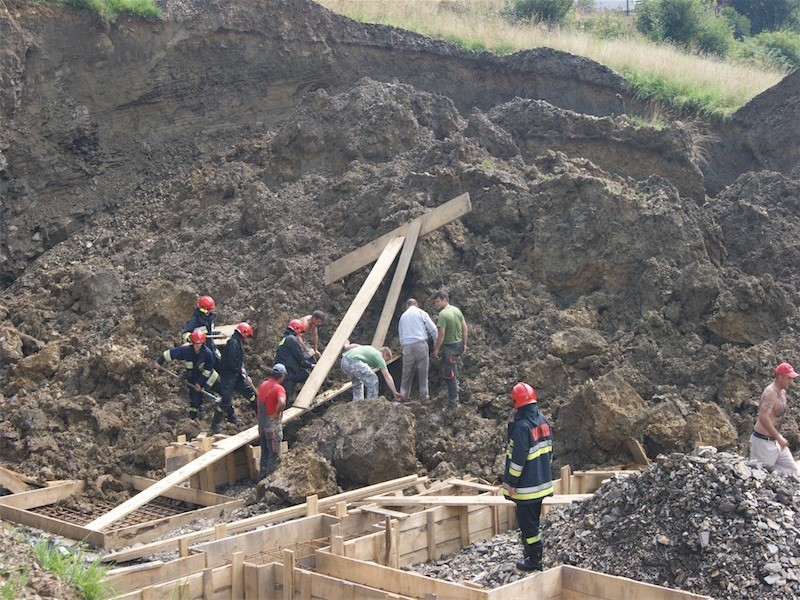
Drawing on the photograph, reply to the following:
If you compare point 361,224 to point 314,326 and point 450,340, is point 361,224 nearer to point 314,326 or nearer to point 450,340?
point 314,326

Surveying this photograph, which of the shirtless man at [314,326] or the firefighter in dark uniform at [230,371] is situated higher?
the shirtless man at [314,326]

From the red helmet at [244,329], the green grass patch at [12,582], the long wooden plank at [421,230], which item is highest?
the long wooden plank at [421,230]

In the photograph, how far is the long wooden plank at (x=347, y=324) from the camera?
499 inches

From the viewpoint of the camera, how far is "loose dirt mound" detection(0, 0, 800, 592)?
1253 centimetres

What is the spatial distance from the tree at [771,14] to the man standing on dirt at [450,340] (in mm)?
22872

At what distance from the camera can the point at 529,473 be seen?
27.4 ft

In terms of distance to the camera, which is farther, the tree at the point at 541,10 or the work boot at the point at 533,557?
the tree at the point at 541,10

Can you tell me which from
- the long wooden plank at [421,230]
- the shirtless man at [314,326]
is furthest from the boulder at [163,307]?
the long wooden plank at [421,230]

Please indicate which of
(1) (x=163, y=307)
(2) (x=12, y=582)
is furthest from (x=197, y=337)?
(2) (x=12, y=582)

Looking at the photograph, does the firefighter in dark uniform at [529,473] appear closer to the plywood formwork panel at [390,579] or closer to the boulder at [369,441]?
the plywood formwork panel at [390,579]

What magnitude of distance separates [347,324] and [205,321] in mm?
1756

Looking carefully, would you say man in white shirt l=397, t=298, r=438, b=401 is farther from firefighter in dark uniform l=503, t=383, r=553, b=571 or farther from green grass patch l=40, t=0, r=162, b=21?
green grass patch l=40, t=0, r=162, b=21

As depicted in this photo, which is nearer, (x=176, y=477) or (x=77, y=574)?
(x=77, y=574)

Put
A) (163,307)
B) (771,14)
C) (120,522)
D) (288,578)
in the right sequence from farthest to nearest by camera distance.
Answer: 1. (771,14)
2. (163,307)
3. (120,522)
4. (288,578)
